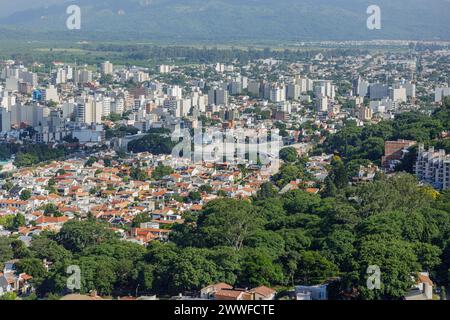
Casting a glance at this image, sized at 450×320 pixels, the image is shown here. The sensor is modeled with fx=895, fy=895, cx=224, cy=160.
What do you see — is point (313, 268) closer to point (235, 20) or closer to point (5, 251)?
point (5, 251)

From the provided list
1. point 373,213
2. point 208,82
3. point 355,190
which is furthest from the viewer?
point 208,82

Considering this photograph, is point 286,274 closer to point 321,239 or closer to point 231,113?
point 321,239

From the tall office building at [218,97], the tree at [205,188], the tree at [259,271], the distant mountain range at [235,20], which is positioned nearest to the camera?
the tree at [259,271]

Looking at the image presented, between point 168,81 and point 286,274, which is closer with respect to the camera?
point 286,274

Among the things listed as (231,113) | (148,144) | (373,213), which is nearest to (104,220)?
(373,213)

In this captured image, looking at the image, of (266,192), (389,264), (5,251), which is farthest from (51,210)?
(389,264)

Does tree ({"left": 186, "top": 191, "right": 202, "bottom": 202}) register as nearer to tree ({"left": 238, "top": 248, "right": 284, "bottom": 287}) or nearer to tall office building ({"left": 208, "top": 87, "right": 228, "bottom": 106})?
tree ({"left": 238, "top": 248, "right": 284, "bottom": 287})

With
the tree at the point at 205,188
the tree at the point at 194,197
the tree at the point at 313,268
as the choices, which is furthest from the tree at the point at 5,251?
the tree at the point at 205,188

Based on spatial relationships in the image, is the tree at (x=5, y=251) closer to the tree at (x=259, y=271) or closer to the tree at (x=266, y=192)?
the tree at (x=259, y=271)
